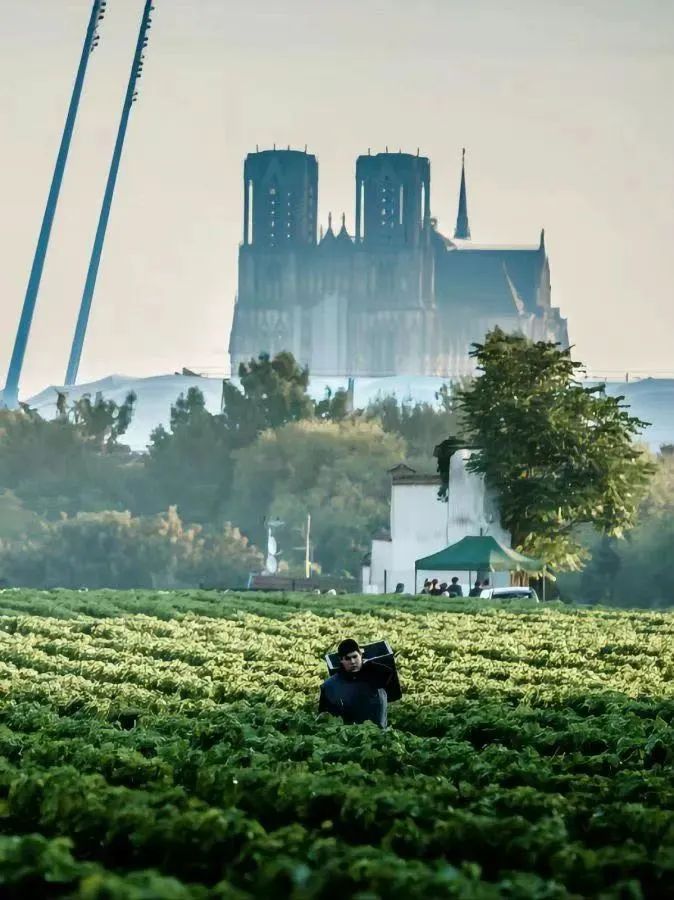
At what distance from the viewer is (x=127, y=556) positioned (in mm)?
132625

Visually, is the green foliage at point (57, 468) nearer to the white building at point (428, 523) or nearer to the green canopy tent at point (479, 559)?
the white building at point (428, 523)

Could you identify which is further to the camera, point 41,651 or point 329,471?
point 329,471

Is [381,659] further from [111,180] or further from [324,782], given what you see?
[111,180]

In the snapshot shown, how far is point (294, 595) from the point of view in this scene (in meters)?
53.8

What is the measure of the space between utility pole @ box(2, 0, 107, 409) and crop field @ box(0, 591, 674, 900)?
412ft

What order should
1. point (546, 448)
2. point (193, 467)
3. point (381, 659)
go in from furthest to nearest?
point (193, 467)
point (546, 448)
point (381, 659)

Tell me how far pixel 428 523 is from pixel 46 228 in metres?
95.1

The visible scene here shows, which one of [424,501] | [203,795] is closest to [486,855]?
[203,795]

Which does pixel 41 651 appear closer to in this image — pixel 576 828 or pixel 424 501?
pixel 576 828

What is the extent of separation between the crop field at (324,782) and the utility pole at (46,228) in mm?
125560

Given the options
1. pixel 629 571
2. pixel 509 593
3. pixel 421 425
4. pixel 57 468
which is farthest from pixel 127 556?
pixel 509 593

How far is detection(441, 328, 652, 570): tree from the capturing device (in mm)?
68125

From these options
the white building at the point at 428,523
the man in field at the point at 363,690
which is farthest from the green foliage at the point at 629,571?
the man in field at the point at 363,690

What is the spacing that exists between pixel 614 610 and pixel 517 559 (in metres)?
10.6
